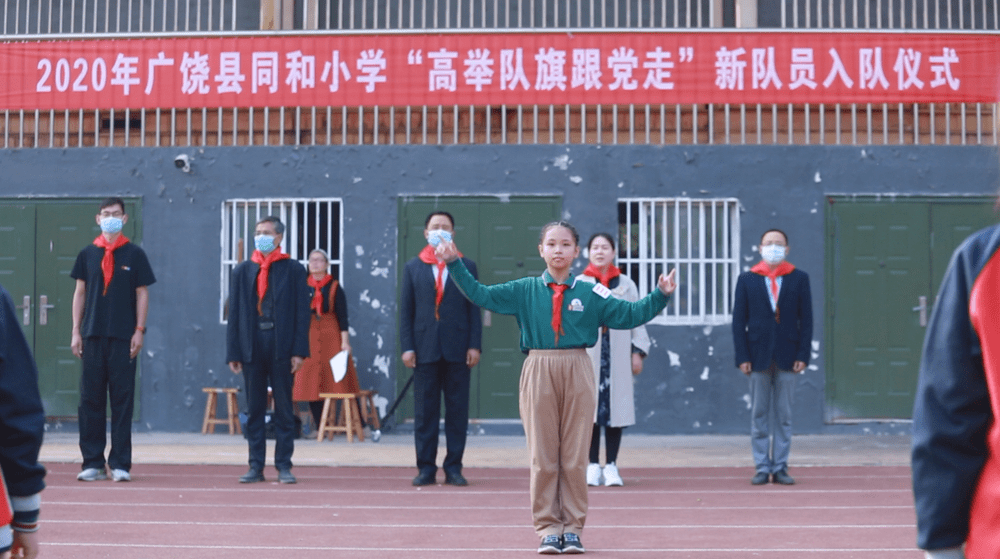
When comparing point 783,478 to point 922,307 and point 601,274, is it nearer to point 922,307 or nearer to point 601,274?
point 601,274

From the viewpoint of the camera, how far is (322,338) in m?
11.8

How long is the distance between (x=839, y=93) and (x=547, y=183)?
10.3 feet

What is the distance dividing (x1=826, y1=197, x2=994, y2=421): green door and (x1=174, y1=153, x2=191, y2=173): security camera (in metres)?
6.77

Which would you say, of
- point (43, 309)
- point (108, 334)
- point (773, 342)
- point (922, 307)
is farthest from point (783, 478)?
point (43, 309)

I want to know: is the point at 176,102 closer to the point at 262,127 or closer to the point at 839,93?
the point at 262,127

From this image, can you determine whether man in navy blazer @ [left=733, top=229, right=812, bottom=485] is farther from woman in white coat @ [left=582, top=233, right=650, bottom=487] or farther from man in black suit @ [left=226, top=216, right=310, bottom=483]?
man in black suit @ [left=226, top=216, right=310, bottom=483]

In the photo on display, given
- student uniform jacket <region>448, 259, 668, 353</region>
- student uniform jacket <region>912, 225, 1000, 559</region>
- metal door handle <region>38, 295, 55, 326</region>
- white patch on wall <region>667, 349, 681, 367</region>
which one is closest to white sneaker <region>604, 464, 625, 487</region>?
student uniform jacket <region>448, 259, 668, 353</region>

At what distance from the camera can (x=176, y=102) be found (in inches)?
489

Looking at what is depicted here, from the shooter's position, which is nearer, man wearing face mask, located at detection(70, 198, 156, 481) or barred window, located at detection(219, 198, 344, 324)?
man wearing face mask, located at detection(70, 198, 156, 481)

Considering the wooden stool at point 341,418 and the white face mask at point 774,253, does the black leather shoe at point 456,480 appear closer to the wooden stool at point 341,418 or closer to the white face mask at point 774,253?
the white face mask at point 774,253

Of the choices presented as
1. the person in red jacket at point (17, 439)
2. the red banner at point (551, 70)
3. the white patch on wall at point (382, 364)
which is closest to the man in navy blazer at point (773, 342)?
the red banner at point (551, 70)

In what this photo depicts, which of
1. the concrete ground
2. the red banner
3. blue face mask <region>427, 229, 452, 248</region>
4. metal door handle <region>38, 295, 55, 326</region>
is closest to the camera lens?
blue face mask <region>427, 229, 452, 248</region>

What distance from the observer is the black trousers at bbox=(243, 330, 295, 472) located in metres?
8.48

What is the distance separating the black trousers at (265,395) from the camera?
8.48 metres
